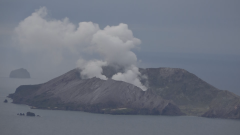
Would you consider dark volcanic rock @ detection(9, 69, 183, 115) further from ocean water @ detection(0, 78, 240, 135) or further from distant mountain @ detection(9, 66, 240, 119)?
ocean water @ detection(0, 78, 240, 135)

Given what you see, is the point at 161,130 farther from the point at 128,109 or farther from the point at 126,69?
the point at 126,69

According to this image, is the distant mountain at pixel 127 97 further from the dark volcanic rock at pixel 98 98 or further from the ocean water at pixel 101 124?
the ocean water at pixel 101 124

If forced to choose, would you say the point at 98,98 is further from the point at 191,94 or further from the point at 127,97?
the point at 191,94

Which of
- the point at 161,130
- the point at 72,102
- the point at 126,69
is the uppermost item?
the point at 126,69

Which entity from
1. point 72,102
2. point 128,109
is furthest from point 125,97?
point 72,102

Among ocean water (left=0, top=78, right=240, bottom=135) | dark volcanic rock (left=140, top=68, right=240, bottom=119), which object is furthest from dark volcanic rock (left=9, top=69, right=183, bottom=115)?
dark volcanic rock (left=140, top=68, right=240, bottom=119)

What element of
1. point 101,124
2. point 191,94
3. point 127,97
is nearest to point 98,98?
point 127,97
